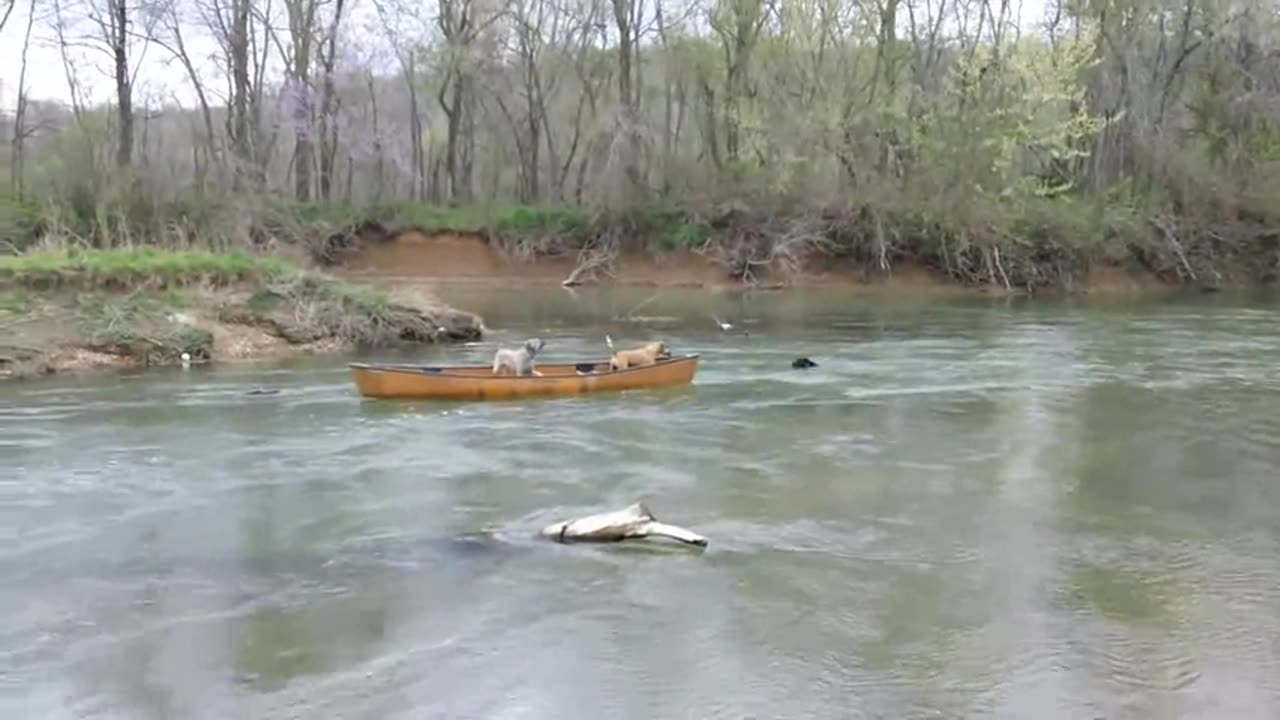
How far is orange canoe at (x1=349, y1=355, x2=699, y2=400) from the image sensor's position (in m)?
17.7

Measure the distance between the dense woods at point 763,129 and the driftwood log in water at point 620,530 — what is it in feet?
87.8

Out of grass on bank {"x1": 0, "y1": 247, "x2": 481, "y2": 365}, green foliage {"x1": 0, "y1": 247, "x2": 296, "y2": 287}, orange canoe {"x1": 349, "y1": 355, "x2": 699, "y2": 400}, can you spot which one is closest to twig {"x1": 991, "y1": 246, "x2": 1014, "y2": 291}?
grass on bank {"x1": 0, "y1": 247, "x2": 481, "y2": 365}

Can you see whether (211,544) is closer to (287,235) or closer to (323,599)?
(323,599)

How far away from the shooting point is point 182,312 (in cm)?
2252

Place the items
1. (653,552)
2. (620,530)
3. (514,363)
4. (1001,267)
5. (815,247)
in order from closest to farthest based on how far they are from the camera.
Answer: (653,552) < (620,530) < (514,363) < (1001,267) < (815,247)

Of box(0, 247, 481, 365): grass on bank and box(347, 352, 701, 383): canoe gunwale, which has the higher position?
box(0, 247, 481, 365): grass on bank

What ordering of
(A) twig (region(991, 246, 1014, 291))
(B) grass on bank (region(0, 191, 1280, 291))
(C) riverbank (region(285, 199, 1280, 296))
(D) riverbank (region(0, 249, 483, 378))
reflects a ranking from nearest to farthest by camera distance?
(D) riverbank (region(0, 249, 483, 378))
(A) twig (region(991, 246, 1014, 291))
(B) grass on bank (region(0, 191, 1280, 291))
(C) riverbank (region(285, 199, 1280, 296))

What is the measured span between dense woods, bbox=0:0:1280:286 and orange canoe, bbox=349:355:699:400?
62.8 feet

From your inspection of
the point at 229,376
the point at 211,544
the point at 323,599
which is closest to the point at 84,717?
the point at 323,599

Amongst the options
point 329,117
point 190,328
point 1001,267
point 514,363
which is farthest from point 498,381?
point 329,117

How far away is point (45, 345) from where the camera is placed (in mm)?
20547

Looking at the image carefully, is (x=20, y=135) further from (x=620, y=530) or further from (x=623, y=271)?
(x=620, y=530)

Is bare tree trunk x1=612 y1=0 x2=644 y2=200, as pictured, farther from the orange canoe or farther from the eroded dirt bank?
the orange canoe

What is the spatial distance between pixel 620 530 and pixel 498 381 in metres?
7.55
